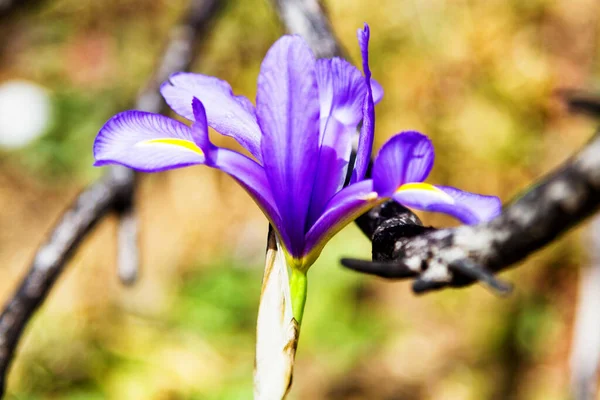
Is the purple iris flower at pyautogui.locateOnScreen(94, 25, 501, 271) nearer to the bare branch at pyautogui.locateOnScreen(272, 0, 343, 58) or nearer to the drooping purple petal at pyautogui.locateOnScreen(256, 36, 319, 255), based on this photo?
the drooping purple petal at pyautogui.locateOnScreen(256, 36, 319, 255)

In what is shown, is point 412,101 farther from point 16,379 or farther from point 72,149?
point 16,379

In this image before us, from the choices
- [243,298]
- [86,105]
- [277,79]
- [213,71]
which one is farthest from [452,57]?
[277,79]

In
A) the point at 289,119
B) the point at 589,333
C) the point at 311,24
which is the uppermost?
the point at 311,24

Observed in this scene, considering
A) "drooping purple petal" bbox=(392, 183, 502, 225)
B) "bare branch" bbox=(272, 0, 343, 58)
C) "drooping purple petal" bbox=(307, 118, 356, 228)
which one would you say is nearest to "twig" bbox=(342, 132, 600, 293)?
"drooping purple petal" bbox=(392, 183, 502, 225)

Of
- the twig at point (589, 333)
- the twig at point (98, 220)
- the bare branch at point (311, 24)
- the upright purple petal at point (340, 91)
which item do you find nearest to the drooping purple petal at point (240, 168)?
the upright purple petal at point (340, 91)

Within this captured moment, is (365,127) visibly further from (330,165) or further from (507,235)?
(507,235)

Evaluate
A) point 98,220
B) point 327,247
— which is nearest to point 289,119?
point 98,220

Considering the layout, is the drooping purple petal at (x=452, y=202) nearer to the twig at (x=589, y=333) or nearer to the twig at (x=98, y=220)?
the twig at (x=98, y=220)
